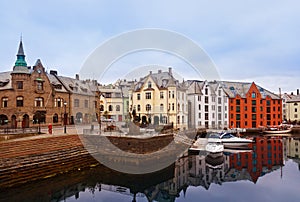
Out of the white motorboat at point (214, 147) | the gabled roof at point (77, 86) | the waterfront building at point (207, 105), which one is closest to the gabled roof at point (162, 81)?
the waterfront building at point (207, 105)

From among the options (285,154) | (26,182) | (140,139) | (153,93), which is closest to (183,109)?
(153,93)

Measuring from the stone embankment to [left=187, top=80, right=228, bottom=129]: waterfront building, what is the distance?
3099cm

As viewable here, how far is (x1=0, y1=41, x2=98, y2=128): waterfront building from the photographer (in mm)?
37750

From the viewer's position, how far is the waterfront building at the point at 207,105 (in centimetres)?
Result: 5588

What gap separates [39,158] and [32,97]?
18.3 m

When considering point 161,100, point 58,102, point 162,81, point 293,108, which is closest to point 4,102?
point 58,102

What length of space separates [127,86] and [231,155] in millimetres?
32064

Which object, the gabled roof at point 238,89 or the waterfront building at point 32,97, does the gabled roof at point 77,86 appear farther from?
the gabled roof at point 238,89

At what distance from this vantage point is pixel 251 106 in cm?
6700

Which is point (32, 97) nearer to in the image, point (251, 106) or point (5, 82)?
point (5, 82)

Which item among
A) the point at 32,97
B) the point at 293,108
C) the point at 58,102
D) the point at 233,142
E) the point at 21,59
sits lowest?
the point at 233,142

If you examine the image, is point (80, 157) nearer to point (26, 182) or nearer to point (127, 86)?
point (26, 182)

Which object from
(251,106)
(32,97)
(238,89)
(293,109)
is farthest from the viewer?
(293,109)

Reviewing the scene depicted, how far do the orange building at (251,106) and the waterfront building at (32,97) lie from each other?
39783 mm
